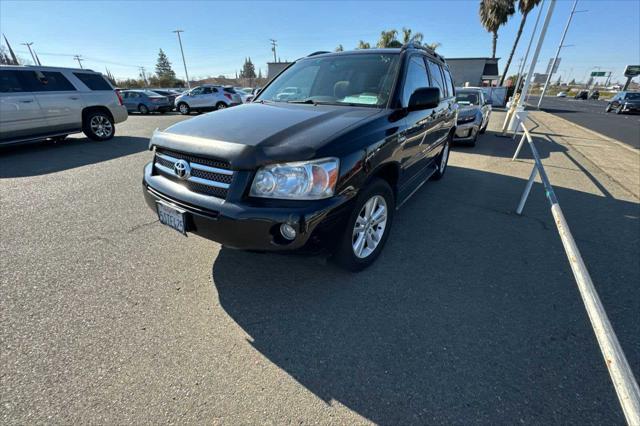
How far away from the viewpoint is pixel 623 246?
135 inches

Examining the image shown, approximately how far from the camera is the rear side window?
8.03 metres

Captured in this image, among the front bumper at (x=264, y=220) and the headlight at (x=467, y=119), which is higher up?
the front bumper at (x=264, y=220)

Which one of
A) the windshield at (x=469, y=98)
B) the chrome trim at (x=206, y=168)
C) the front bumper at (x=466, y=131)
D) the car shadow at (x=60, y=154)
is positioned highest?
the chrome trim at (x=206, y=168)

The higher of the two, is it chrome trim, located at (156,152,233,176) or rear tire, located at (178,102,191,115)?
chrome trim, located at (156,152,233,176)

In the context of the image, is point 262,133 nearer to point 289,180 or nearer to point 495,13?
point 289,180

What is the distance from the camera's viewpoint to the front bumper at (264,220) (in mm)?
1914

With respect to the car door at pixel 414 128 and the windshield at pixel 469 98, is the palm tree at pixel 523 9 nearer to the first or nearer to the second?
the windshield at pixel 469 98

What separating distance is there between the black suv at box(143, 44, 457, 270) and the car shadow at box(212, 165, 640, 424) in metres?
0.50

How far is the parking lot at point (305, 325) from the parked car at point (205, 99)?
15.8 m

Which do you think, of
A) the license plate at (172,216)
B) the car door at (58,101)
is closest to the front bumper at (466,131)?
the license plate at (172,216)

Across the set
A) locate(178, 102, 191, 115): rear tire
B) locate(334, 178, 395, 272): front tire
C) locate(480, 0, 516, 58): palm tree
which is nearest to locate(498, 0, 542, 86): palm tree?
locate(480, 0, 516, 58): palm tree

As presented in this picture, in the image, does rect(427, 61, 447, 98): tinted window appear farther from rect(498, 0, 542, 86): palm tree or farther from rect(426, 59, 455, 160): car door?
rect(498, 0, 542, 86): palm tree

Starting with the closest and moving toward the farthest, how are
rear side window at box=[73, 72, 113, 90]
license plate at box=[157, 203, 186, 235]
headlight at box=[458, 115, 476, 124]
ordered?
license plate at box=[157, 203, 186, 235]
rear side window at box=[73, 72, 113, 90]
headlight at box=[458, 115, 476, 124]

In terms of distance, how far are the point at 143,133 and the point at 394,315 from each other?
11.2 m
